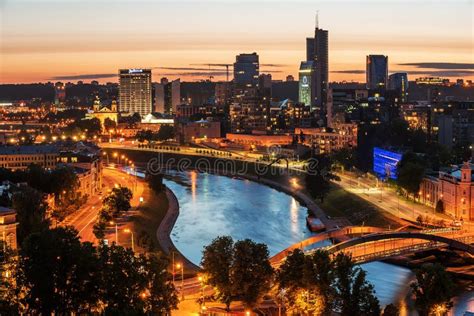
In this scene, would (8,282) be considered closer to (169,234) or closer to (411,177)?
(169,234)

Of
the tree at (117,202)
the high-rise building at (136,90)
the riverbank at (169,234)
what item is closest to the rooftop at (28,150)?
the riverbank at (169,234)

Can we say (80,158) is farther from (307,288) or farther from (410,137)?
(307,288)

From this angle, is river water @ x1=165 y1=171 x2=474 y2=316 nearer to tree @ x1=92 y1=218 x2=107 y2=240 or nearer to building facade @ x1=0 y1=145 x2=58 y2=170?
tree @ x1=92 y1=218 x2=107 y2=240

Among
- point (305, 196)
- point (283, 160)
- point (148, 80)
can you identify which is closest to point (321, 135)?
point (283, 160)

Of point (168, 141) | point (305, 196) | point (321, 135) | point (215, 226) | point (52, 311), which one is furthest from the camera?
point (168, 141)

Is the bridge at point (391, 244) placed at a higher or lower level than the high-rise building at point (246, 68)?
lower

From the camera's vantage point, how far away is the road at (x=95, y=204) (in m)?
23.0

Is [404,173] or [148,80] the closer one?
[404,173]

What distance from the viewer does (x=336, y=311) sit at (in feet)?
49.1

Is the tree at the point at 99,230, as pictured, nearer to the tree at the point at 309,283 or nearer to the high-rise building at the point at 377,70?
the tree at the point at 309,283

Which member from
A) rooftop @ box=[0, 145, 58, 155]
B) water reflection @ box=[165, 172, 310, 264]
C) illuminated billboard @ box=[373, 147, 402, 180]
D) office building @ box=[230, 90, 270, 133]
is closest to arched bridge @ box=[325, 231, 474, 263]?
water reflection @ box=[165, 172, 310, 264]

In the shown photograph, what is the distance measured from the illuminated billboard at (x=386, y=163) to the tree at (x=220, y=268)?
59.9 feet

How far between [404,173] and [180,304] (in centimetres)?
1420

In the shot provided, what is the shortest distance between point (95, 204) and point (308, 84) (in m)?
62.4
